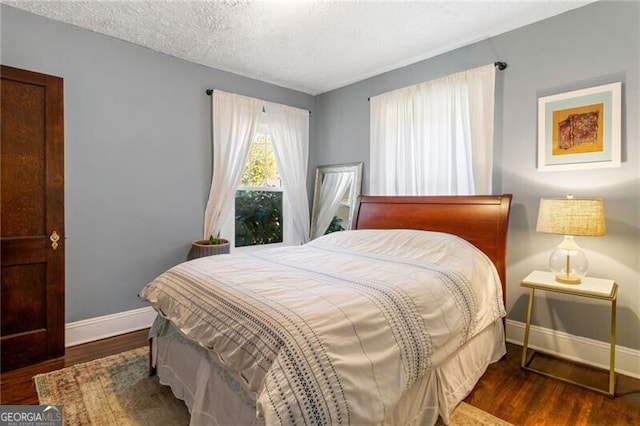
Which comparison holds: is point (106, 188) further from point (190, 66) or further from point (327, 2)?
point (327, 2)

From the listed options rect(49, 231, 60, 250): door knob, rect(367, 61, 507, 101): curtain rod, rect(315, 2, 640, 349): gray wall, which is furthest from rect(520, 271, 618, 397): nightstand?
rect(49, 231, 60, 250): door knob

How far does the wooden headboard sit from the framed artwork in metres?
0.47

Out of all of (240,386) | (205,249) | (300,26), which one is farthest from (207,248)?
(300,26)

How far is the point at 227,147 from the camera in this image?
3.59 m

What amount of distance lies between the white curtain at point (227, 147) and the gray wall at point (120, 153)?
106mm

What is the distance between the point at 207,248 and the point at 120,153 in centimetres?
114

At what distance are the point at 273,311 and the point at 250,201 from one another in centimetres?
277

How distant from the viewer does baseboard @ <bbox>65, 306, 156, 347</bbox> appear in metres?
2.73

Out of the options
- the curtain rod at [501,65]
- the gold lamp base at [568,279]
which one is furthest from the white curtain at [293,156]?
the gold lamp base at [568,279]

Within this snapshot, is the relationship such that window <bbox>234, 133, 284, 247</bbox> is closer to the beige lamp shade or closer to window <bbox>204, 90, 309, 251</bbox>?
window <bbox>204, 90, 309, 251</bbox>

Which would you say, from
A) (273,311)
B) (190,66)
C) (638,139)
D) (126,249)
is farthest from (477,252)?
(190,66)

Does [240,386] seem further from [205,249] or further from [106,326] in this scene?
[106,326]

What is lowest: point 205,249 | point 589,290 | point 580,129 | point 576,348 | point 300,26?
point 576,348

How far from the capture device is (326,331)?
124cm
